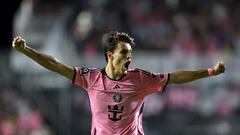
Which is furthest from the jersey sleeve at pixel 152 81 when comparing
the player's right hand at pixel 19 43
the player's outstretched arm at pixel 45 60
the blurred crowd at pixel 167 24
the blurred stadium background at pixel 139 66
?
the blurred crowd at pixel 167 24

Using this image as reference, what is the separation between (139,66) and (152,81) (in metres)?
6.29

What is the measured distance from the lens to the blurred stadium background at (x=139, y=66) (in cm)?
1221

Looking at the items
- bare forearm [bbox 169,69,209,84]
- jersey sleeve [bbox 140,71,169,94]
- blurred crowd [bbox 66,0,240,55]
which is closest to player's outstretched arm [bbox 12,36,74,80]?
jersey sleeve [bbox 140,71,169,94]

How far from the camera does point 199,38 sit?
13.2 m

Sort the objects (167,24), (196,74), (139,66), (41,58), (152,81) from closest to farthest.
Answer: (41,58), (196,74), (152,81), (139,66), (167,24)

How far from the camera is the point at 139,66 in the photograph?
12516 millimetres

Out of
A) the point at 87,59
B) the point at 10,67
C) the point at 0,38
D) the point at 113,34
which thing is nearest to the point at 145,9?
the point at 87,59

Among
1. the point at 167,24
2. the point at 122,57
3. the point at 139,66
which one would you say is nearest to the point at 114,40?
the point at 122,57

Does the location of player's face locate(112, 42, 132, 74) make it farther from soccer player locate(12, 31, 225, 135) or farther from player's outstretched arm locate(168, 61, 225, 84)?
player's outstretched arm locate(168, 61, 225, 84)

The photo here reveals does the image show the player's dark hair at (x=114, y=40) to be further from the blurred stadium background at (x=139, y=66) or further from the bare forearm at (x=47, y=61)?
the blurred stadium background at (x=139, y=66)

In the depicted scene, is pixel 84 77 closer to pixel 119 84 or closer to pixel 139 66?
pixel 119 84

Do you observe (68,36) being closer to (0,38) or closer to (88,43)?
(88,43)

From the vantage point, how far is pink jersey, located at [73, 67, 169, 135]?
6137 mm

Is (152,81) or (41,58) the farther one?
(152,81)
